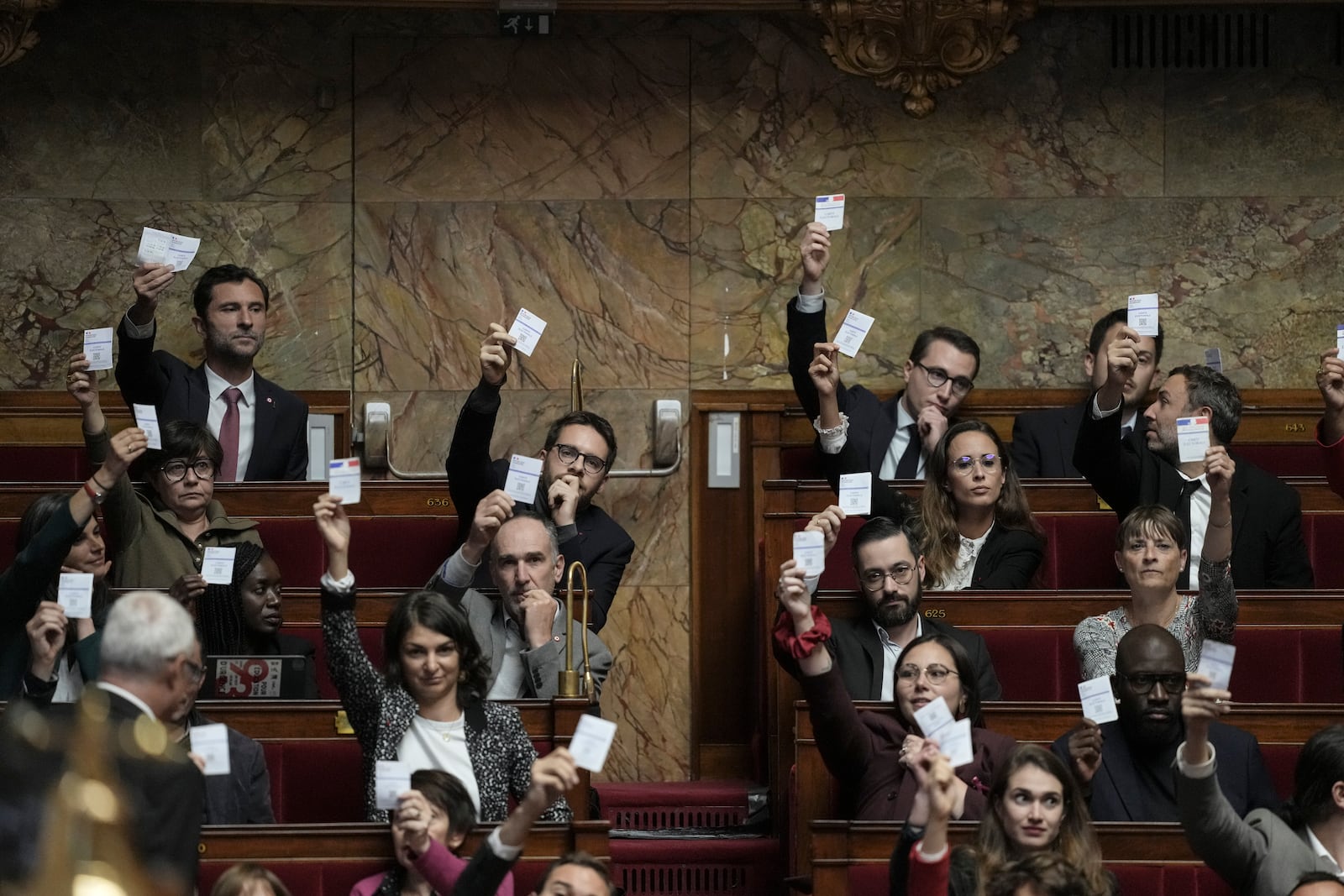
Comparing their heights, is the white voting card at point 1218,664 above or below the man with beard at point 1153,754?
above

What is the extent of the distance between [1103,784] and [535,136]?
2916 millimetres

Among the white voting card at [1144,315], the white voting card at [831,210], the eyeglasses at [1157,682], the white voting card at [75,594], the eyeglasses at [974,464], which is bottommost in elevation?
the eyeglasses at [1157,682]

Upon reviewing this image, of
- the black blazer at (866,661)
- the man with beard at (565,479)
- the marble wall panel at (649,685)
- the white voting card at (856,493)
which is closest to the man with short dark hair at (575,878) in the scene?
the black blazer at (866,661)

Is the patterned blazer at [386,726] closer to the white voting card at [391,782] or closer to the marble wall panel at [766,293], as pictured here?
the white voting card at [391,782]

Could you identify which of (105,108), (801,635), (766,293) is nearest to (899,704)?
(801,635)

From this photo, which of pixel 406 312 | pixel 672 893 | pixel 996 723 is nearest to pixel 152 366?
pixel 406 312

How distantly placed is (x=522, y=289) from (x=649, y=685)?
3.77 feet

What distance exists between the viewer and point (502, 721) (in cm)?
398

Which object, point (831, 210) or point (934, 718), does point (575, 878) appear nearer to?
point (934, 718)

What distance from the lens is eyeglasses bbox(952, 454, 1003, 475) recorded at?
4.96 metres

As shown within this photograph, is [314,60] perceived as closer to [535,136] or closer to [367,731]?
[535,136]

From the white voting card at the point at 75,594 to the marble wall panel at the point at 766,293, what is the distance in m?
2.47

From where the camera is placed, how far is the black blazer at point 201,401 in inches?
212

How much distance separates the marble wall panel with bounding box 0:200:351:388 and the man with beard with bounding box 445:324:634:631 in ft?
4.02
